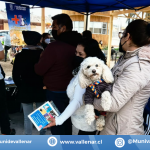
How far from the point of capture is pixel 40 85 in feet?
8.94

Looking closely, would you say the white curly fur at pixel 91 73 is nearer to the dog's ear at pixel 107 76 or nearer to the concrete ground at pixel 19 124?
the dog's ear at pixel 107 76

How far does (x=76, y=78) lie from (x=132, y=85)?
1.95 ft

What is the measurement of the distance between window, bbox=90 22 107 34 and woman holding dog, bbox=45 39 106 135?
2213cm

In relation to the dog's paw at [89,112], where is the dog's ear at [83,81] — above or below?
above

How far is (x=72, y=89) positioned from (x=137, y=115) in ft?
2.10

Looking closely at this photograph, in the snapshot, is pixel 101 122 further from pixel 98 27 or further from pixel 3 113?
pixel 98 27

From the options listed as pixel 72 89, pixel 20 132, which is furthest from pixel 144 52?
pixel 20 132

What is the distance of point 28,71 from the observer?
260cm

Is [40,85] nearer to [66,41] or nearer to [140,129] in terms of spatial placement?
[66,41]

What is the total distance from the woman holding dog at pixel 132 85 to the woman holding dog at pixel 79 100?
0.87 ft

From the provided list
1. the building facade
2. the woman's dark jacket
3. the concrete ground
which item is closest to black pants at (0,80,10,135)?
the woman's dark jacket

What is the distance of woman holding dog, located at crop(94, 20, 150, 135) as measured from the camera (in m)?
1.26

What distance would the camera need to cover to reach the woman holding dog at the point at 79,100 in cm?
163

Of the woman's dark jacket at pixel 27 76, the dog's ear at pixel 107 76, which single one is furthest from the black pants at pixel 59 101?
the dog's ear at pixel 107 76
